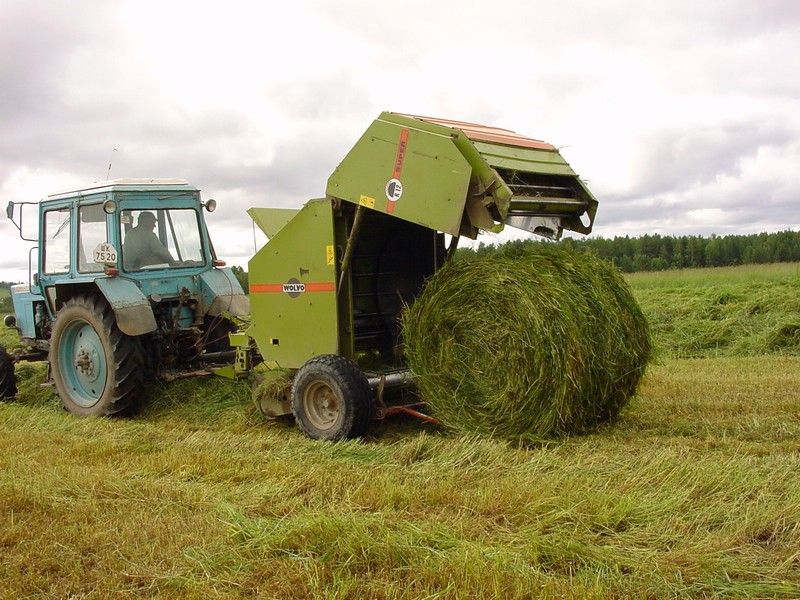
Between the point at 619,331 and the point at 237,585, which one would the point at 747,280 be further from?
the point at 237,585

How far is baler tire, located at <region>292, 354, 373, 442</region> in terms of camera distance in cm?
661

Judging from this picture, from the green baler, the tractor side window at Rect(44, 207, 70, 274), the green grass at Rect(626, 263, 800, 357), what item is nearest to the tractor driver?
the tractor side window at Rect(44, 207, 70, 274)

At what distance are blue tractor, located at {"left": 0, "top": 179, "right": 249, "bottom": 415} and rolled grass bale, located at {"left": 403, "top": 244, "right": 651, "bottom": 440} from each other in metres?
3.13

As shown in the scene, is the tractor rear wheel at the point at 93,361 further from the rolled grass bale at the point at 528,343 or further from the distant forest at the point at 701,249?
the distant forest at the point at 701,249

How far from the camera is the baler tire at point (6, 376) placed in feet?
32.0

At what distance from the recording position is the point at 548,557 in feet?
12.6

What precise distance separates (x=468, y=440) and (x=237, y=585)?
2.53m

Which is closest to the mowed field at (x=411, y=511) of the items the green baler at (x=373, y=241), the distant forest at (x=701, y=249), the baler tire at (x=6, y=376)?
the green baler at (x=373, y=241)

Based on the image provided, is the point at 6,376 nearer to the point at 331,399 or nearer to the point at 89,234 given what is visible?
the point at 89,234

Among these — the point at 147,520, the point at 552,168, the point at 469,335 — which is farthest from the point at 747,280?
the point at 147,520

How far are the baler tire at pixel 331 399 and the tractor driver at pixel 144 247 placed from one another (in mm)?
2660

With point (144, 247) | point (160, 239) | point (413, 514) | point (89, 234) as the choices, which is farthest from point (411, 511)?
point (89, 234)

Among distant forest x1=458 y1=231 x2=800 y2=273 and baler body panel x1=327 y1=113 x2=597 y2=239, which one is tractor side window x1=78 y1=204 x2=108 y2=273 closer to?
baler body panel x1=327 y1=113 x2=597 y2=239

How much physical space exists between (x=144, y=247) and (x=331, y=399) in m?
3.13
